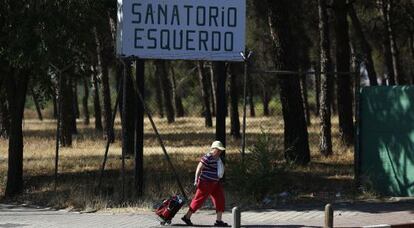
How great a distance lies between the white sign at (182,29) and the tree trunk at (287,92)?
3.03m

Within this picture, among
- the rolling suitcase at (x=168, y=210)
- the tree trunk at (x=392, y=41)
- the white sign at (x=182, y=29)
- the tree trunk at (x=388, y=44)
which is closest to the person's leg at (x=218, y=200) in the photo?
the rolling suitcase at (x=168, y=210)

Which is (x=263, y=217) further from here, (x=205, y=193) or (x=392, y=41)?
(x=392, y=41)

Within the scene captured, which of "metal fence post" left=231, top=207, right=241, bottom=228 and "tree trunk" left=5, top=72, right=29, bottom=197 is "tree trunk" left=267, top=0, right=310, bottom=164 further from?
"metal fence post" left=231, top=207, right=241, bottom=228

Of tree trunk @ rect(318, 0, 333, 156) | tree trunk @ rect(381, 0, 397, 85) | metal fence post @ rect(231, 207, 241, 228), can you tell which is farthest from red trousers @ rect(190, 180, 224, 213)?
tree trunk @ rect(381, 0, 397, 85)

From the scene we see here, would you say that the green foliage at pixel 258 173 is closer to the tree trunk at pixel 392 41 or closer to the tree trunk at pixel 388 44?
the tree trunk at pixel 392 41

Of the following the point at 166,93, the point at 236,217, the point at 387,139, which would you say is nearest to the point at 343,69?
the point at 387,139

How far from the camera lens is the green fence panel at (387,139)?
40.3 ft

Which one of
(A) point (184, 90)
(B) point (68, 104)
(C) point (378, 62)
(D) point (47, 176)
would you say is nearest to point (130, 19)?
(D) point (47, 176)

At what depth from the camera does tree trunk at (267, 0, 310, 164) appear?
16.1 m

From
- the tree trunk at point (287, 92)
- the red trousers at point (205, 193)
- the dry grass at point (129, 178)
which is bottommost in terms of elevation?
the dry grass at point (129, 178)

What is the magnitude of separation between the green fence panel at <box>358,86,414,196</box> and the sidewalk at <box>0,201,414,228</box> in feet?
2.81

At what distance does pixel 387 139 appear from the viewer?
41.6 ft

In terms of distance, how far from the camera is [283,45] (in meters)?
16.2

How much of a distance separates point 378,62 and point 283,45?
38.2 meters
